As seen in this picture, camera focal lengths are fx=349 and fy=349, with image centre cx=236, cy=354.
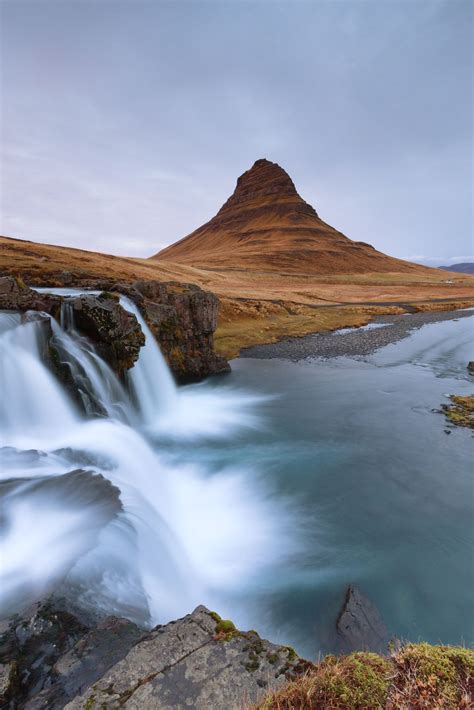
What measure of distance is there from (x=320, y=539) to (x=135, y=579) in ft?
17.1

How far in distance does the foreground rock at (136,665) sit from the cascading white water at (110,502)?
83 cm

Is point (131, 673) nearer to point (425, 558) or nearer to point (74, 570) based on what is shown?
point (74, 570)

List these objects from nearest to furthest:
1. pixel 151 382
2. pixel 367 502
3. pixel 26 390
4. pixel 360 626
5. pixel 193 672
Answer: pixel 193 672 < pixel 360 626 < pixel 367 502 < pixel 26 390 < pixel 151 382

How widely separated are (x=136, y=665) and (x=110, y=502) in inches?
153

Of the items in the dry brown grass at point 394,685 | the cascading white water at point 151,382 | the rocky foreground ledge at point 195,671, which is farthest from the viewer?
the cascading white water at point 151,382

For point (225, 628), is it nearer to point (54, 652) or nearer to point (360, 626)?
point (54, 652)

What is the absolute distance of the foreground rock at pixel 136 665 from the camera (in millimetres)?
3309

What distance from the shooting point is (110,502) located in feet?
23.5

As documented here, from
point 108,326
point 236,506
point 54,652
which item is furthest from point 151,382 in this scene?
point 54,652

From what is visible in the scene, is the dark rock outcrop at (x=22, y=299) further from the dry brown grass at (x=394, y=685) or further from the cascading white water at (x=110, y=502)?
the dry brown grass at (x=394, y=685)

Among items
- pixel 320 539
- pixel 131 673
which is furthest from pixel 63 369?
pixel 131 673

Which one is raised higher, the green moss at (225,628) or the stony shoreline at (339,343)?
the green moss at (225,628)

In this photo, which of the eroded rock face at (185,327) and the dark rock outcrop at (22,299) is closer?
the dark rock outcrop at (22,299)

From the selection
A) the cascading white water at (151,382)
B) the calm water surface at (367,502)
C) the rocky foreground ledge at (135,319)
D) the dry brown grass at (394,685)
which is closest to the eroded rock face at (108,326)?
the rocky foreground ledge at (135,319)
